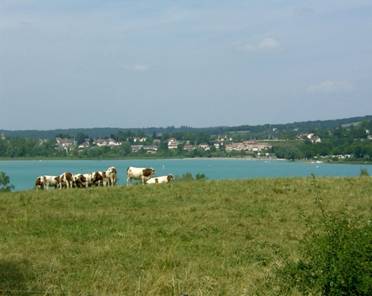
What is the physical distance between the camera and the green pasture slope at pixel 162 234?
11.9m

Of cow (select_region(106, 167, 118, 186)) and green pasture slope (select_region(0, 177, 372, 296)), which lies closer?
green pasture slope (select_region(0, 177, 372, 296))

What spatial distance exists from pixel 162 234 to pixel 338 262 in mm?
9185

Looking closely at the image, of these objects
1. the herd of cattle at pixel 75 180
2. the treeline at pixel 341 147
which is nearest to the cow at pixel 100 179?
the herd of cattle at pixel 75 180

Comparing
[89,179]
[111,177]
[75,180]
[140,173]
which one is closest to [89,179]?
[89,179]

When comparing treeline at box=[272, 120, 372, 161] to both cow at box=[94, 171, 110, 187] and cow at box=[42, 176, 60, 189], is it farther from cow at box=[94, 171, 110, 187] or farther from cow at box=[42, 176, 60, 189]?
cow at box=[42, 176, 60, 189]

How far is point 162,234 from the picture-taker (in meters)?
17.3

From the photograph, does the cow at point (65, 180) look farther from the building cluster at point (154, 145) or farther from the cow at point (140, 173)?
the building cluster at point (154, 145)

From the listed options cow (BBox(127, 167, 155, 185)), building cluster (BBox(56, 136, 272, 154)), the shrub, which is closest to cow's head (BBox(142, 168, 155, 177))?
cow (BBox(127, 167, 155, 185))

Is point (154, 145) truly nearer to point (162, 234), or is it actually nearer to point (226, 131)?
point (226, 131)

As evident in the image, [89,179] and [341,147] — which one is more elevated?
[89,179]

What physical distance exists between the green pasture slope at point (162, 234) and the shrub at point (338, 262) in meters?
1.49

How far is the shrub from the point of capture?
328 inches

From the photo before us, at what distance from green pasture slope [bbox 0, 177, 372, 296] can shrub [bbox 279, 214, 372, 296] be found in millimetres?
1493

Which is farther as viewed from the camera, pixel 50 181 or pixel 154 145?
pixel 154 145
